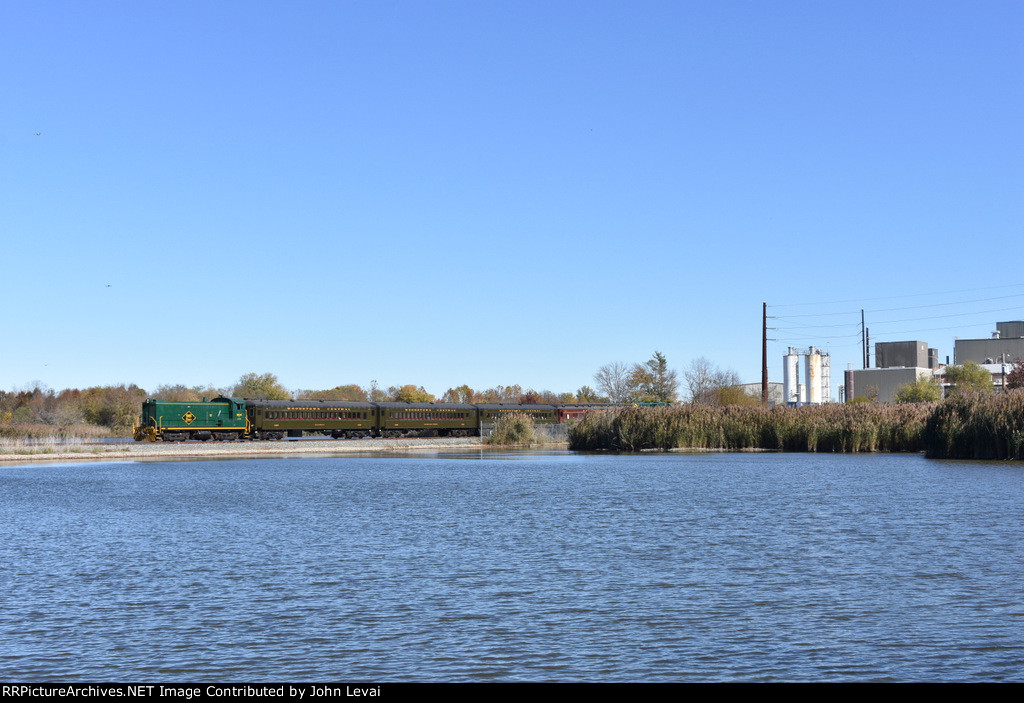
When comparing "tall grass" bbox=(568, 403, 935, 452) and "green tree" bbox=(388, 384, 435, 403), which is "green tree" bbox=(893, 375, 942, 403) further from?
"green tree" bbox=(388, 384, 435, 403)

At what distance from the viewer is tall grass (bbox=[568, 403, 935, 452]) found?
53062 millimetres

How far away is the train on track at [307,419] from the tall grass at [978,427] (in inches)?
1418

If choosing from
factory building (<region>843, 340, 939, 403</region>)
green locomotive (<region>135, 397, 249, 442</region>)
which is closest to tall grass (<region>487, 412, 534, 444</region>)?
green locomotive (<region>135, 397, 249, 442</region>)

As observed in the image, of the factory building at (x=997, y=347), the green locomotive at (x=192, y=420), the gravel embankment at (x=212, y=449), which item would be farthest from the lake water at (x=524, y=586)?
the factory building at (x=997, y=347)

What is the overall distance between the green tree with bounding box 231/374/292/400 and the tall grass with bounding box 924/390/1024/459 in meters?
111

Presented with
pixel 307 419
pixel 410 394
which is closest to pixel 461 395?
pixel 410 394

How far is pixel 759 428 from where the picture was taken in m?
58.0

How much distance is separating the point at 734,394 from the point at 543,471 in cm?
6377

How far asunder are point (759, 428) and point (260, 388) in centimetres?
10296

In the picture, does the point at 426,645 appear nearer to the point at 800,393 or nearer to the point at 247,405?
the point at 247,405

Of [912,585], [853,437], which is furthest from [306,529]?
[853,437]

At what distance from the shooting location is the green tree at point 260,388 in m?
146

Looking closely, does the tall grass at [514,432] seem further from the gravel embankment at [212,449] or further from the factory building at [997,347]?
the factory building at [997,347]

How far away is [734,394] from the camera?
103 m
